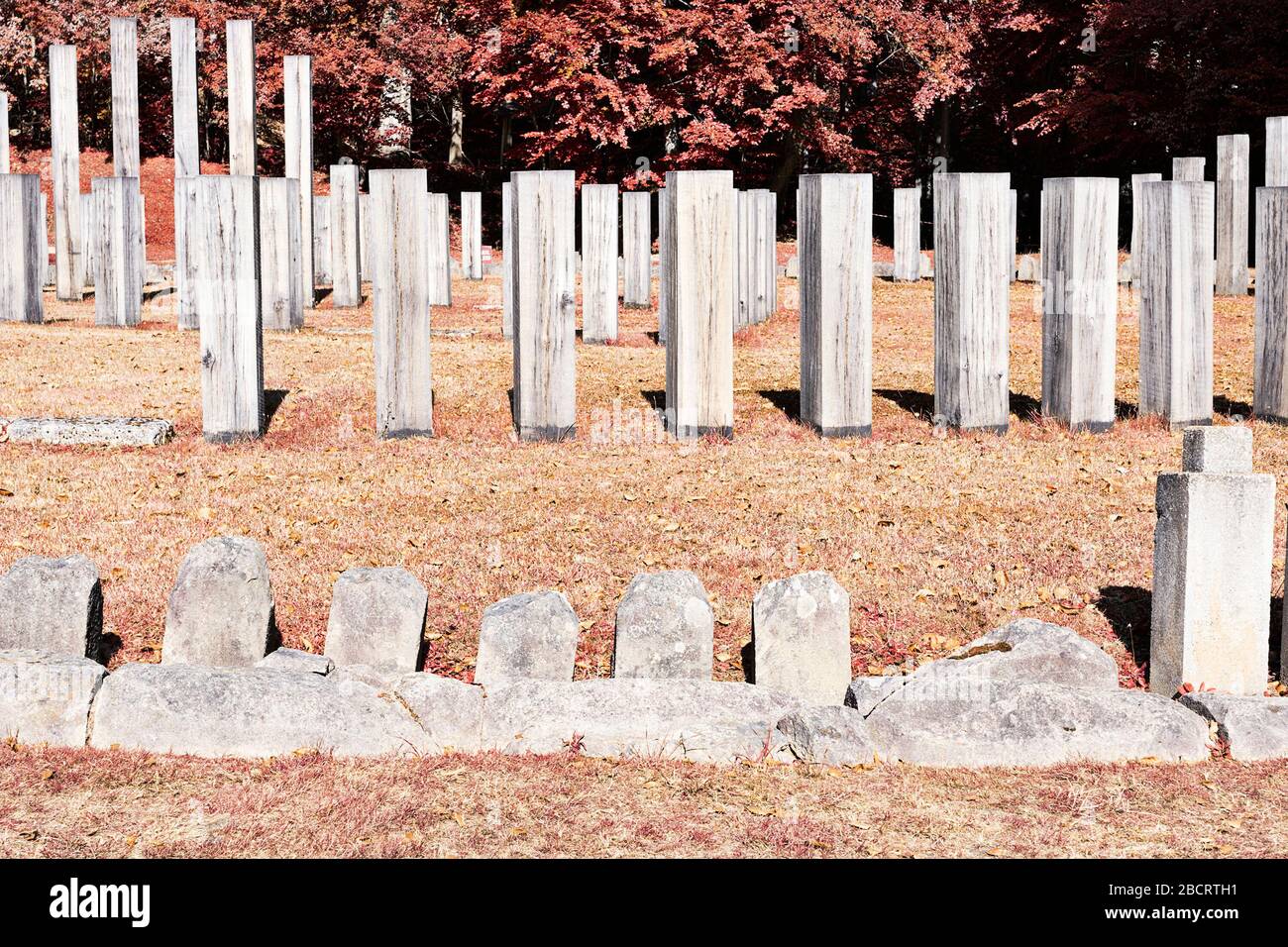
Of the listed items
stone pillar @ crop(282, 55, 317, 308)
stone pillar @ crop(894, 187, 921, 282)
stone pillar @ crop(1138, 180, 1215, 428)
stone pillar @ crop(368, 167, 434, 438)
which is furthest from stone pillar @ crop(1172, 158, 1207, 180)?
stone pillar @ crop(368, 167, 434, 438)

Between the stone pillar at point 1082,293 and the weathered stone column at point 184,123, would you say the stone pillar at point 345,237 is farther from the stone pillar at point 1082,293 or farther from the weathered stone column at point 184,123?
the stone pillar at point 1082,293

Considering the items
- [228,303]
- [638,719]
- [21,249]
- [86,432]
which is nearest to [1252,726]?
[638,719]

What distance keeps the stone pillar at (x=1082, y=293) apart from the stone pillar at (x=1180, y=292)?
32cm

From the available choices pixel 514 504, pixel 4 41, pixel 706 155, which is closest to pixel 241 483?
pixel 514 504

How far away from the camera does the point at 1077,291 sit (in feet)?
36.1

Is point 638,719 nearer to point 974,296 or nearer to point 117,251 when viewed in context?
point 974,296

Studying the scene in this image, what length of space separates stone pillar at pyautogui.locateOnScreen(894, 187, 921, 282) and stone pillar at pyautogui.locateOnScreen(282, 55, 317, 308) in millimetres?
9169

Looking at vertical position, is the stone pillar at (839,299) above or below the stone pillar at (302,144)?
below

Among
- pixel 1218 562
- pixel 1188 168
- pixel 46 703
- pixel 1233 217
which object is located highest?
pixel 1188 168

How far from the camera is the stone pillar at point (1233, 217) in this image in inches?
829

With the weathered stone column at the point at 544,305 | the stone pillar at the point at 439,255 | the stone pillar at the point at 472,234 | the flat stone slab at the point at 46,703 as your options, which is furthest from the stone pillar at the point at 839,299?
the stone pillar at the point at 472,234

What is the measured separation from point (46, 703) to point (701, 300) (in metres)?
6.53

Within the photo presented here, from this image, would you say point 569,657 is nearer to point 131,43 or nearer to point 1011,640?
point 1011,640

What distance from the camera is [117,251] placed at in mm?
17750
